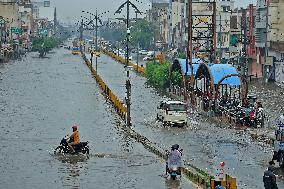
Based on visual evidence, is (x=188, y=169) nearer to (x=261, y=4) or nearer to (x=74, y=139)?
(x=74, y=139)

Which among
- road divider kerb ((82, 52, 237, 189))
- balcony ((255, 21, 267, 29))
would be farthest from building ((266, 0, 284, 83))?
road divider kerb ((82, 52, 237, 189))

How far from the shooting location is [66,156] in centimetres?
3250

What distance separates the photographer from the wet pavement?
98.6ft

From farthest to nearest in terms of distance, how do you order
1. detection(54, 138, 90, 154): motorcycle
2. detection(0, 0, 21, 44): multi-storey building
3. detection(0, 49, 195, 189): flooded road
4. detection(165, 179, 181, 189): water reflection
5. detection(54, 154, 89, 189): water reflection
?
1. detection(0, 0, 21, 44): multi-storey building
2. detection(54, 138, 90, 154): motorcycle
3. detection(0, 49, 195, 189): flooded road
4. detection(54, 154, 89, 189): water reflection
5. detection(165, 179, 181, 189): water reflection

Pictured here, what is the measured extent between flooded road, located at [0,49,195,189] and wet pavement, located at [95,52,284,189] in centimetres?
156

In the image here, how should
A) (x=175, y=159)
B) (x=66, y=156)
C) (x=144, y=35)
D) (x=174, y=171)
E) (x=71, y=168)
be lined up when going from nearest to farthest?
(x=175, y=159), (x=174, y=171), (x=71, y=168), (x=66, y=156), (x=144, y=35)

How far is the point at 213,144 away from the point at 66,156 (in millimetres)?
7544

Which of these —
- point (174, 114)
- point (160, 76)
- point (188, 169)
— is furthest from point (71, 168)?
point (160, 76)

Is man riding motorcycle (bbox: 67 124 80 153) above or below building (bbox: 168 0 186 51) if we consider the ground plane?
below

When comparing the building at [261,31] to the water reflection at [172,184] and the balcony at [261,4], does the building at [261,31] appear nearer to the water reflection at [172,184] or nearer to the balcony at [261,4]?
the balcony at [261,4]

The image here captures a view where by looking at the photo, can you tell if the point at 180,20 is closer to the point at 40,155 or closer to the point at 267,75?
the point at 267,75

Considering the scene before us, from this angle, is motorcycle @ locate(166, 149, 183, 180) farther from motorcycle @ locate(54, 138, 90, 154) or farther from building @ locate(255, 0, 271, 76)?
building @ locate(255, 0, 271, 76)

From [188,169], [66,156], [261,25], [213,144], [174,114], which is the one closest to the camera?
[188,169]

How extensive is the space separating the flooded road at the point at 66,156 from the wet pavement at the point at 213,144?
156 cm
